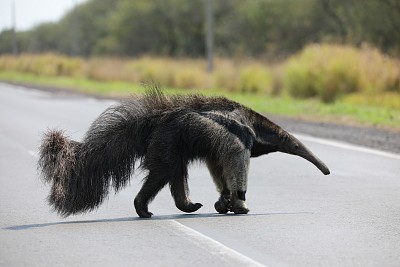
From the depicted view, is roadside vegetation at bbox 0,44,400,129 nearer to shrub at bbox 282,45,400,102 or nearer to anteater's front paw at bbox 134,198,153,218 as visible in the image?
shrub at bbox 282,45,400,102

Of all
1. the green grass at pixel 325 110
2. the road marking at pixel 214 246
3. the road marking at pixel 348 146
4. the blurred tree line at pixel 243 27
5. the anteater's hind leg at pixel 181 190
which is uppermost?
the blurred tree line at pixel 243 27

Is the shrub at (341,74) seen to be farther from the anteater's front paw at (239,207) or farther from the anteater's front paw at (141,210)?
the anteater's front paw at (141,210)

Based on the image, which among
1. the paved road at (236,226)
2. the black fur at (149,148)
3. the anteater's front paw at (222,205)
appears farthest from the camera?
the anteater's front paw at (222,205)

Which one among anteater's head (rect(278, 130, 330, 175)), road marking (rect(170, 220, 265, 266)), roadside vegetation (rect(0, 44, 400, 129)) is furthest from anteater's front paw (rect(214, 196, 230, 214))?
roadside vegetation (rect(0, 44, 400, 129))

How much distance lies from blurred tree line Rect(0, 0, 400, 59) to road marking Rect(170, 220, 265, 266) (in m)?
29.6

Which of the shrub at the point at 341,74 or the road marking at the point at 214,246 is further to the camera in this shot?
the shrub at the point at 341,74

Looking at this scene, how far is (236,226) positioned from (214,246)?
2.85ft

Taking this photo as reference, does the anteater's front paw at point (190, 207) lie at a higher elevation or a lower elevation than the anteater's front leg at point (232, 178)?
lower

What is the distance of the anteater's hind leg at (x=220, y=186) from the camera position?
8.31 metres

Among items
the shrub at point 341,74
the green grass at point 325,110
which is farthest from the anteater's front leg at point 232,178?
the shrub at point 341,74

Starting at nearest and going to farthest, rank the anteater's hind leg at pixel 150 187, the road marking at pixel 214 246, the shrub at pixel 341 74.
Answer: the road marking at pixel 214 246, the anteater's hind leg at pixel 150 187, the shrub at pixel 341 74

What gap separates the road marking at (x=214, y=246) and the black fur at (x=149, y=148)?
49 centimetres

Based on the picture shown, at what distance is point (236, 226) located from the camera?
8.07 meters

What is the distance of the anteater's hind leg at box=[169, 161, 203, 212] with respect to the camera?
8.29m
